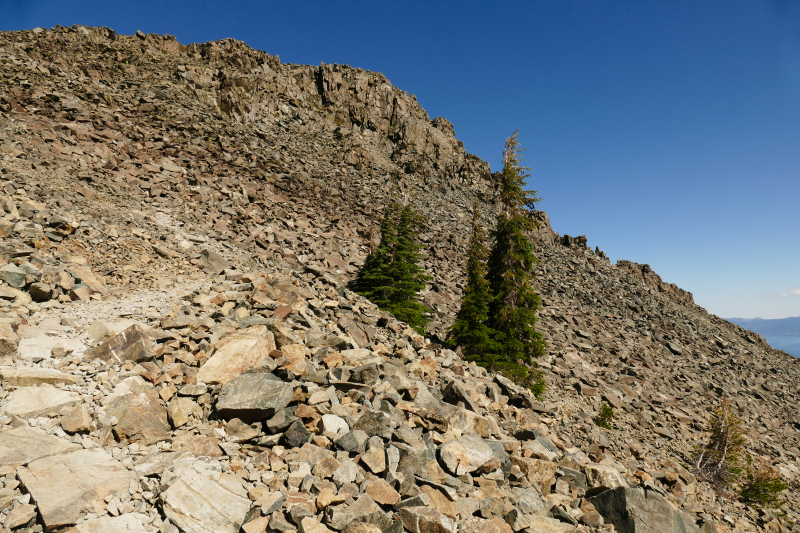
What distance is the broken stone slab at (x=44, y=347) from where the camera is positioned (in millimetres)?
6777

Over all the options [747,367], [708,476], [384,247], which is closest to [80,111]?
[384,247]

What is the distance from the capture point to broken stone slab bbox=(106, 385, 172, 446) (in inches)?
222

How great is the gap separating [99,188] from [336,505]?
2191cm

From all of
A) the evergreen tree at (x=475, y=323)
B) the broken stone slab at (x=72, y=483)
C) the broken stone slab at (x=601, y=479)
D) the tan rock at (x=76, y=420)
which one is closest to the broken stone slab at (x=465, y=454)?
the broken stone slab at (x=601, y=479)

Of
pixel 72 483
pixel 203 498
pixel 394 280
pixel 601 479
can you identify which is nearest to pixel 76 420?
pixel 72 483

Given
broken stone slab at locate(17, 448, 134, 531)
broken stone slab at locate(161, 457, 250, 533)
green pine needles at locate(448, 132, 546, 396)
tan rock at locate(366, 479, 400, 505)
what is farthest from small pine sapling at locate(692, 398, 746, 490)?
broken stone slab at locate(17, 448, 134, 531)

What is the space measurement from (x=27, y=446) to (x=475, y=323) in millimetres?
15916

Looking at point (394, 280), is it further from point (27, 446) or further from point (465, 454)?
point (27, 446)

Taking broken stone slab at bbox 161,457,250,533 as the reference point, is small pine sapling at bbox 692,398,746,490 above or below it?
below

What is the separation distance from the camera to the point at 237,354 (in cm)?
798

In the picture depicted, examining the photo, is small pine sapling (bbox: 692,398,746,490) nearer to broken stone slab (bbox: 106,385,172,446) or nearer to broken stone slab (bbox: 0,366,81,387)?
broken stone slab (bbox: 106,385,172,446)

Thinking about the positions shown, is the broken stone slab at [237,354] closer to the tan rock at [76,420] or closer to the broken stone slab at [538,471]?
the tan rock at [76,420]

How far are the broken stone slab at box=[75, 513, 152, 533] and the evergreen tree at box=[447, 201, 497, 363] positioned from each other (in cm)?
1448

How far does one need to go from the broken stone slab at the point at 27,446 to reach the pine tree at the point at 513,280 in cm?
1596
